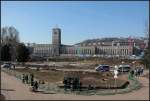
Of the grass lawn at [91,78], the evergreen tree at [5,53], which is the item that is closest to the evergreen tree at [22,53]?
the evergreen tree at [5,53]

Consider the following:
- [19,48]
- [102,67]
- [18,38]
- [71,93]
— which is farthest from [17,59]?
[71,93]

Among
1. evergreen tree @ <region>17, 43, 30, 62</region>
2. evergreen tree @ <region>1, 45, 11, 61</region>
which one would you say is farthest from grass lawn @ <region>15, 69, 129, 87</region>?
evergreen tree @ <region>1, 45, 11, 61</region>

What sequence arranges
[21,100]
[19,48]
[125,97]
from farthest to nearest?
[19,48] < [125,97] < [21,100]

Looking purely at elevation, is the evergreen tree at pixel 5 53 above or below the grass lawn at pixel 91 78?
above

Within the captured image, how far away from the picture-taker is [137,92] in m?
35.2

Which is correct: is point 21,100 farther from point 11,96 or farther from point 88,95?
point 88,95

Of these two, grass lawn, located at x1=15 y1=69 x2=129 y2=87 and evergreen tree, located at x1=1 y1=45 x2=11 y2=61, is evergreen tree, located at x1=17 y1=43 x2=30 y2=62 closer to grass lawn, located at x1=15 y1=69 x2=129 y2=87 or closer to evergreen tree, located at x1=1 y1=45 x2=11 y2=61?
evergreen tree, located at x1=1 y1=45 x2=11 y2=61

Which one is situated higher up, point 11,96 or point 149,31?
point 149,31

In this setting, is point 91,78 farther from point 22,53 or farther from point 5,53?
point 5,53

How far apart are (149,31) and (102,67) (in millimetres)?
14771

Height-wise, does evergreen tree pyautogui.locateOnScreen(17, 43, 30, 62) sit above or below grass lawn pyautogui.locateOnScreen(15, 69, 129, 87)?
above

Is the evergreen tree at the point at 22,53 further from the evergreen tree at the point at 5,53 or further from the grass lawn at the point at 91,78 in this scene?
the grass lawn at the point at 91,78

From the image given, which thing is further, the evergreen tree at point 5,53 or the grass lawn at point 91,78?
the evergreen tree at point 5,53

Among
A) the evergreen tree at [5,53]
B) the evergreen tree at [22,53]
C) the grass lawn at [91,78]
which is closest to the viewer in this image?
the grass lawn at [91,78]
